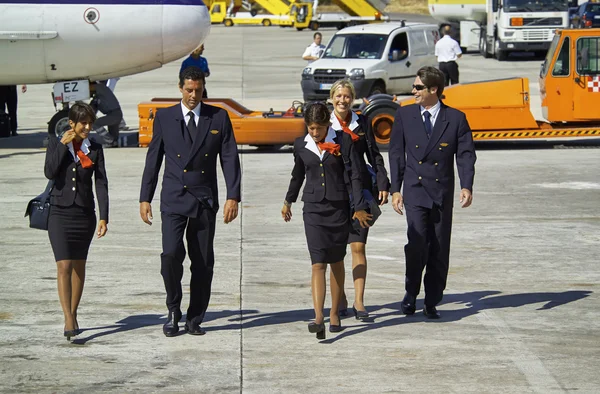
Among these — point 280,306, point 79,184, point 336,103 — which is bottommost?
point 280,306

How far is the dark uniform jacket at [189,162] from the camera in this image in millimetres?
7441

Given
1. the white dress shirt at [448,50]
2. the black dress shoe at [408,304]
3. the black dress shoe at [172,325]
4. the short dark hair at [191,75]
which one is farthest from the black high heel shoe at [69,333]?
the white dress shirt at [448,50]

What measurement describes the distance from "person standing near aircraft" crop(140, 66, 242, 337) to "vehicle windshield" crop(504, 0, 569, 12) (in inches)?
1165

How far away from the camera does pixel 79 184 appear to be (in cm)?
750

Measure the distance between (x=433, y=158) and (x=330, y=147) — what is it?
0.88 metres

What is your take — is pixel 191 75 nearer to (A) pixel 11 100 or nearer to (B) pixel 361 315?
(B) pixel 361 315

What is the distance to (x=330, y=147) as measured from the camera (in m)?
7.55

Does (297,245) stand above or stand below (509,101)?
below

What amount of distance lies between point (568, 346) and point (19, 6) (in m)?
12.5

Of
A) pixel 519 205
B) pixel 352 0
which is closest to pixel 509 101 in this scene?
pixel 519 205

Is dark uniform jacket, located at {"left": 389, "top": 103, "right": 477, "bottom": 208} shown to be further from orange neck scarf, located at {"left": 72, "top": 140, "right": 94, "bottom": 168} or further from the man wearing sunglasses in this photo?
orange neck scarf, located at {"left": 72, "top": 140, "right": 94, "bottom": 168}

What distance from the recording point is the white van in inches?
923

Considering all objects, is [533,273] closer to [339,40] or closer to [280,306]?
[280,306]

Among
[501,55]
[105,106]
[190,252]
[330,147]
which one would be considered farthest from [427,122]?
[501,55]
